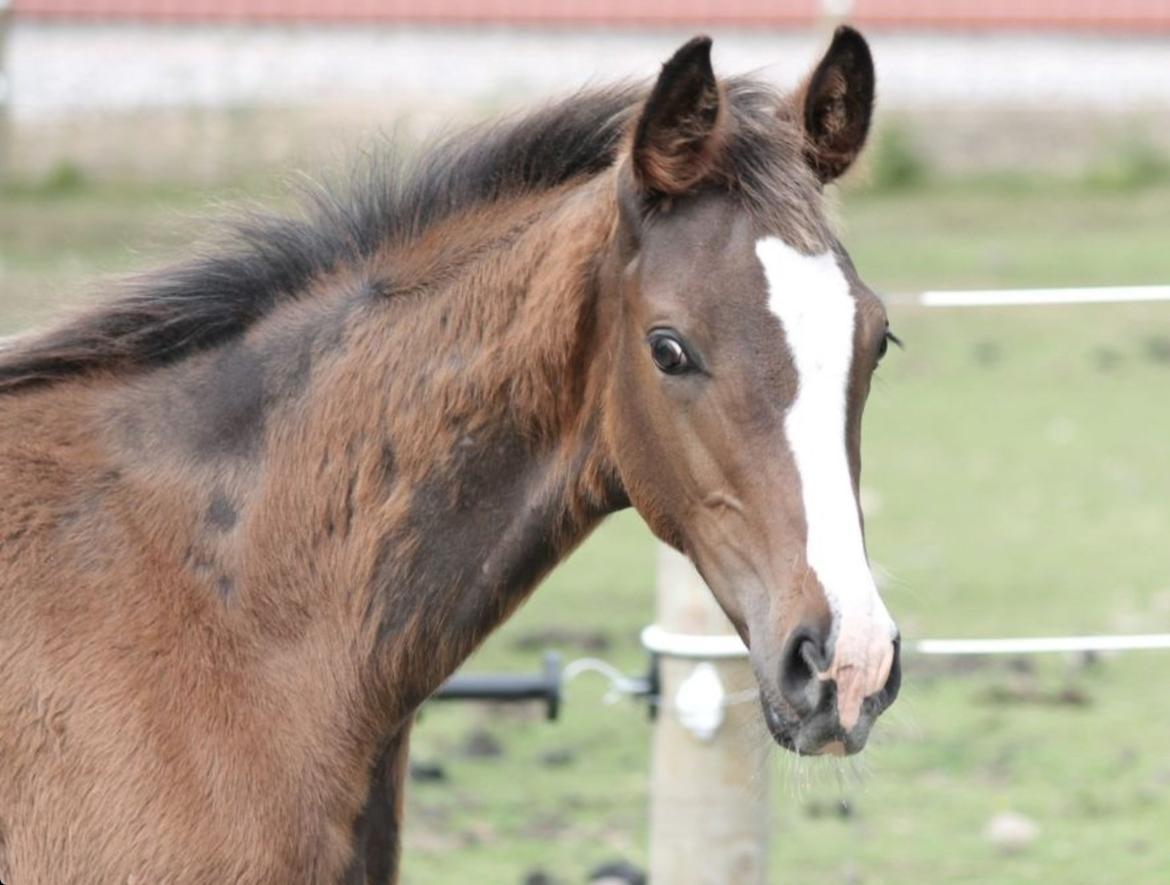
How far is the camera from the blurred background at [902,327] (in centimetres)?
584

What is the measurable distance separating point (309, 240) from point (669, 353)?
85cm

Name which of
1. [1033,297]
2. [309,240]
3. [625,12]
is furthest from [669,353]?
[625,12]

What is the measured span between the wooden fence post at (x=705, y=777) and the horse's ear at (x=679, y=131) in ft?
5.20

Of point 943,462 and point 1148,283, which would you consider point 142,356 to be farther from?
point 1148,283

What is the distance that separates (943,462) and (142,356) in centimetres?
789

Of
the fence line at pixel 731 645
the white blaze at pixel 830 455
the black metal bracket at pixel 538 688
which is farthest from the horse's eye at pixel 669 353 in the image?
the black metal bracket at pixel 538 688

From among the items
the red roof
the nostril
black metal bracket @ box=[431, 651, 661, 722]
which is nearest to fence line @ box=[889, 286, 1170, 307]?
black metal bracket @ box=[431, 651, 661, 722]

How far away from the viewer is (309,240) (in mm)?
3547

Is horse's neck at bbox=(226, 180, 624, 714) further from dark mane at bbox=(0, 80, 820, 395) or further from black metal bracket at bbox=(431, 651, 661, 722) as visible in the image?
black metal bracket at bbox=(431, 651, 661, 722)

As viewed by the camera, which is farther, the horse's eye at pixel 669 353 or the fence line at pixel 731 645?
the fence line at pixel 731 645

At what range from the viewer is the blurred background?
5.84 meters

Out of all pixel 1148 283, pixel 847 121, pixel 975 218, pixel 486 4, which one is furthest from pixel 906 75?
pixel 847 121

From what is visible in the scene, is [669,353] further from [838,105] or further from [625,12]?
[625,12]

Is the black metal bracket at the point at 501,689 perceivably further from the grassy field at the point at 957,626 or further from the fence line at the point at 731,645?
the grassy field at the point at 957,626
